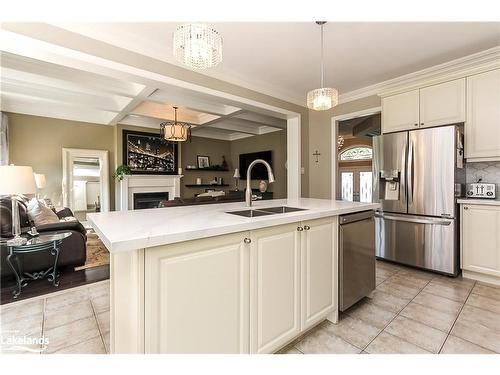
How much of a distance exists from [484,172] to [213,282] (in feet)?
11.5

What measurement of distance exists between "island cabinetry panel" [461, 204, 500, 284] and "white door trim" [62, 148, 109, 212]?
6.47 metres

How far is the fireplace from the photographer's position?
5.87 meters

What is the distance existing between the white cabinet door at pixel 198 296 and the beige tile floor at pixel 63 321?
90 cm

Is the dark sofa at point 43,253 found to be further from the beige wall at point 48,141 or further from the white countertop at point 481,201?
the white countertop at point 481,201

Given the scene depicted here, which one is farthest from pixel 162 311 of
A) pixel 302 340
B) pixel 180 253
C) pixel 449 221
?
pixel 449 221

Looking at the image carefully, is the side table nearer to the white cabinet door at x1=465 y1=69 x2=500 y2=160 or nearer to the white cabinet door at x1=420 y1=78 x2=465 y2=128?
the white cabinet door at x1=420 y1=78 x2=465 y2=128

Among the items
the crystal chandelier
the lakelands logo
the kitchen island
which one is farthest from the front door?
the lakelands logo

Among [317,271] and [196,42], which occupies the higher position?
[196,42]

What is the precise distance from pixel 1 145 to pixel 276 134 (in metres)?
5.72

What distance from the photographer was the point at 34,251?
2467mm

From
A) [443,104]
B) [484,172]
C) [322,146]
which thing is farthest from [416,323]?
[322,146]

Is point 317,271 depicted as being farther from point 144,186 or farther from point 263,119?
point 144,186

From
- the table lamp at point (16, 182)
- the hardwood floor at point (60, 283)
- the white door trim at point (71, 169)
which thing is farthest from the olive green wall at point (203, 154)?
the table lamp at point (16, 182)
